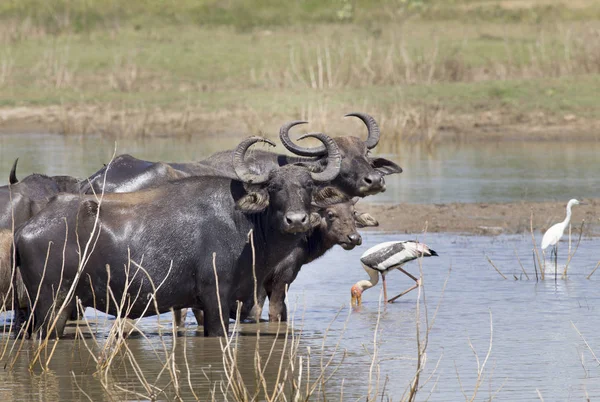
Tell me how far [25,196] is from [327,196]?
8.42 feet

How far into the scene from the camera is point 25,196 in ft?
33.9

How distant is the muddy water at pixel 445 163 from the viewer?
19.0 m

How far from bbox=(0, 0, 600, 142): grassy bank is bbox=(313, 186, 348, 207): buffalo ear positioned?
1393cm

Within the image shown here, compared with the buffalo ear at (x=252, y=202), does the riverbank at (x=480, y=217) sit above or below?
below

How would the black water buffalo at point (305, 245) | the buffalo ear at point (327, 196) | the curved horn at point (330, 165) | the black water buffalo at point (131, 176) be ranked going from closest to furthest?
the curved horn at point (330, 165)
the buffalo ear at point (327, 196)
the black water buffalo at point (305, 245)
the black water buffalo at point (131, 176)

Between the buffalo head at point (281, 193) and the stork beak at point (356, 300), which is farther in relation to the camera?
the stork beak at point (356, 300)

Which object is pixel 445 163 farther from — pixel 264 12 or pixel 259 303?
pixel 264 12

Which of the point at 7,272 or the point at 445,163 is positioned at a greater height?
the point at 7,272

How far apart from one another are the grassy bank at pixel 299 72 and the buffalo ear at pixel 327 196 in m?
13.9

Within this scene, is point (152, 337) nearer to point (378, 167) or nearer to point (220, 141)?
point (378, 167)

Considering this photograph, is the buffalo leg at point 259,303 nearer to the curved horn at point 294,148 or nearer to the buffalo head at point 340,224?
the buffalo head at point 340,224


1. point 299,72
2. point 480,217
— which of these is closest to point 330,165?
point 480,217

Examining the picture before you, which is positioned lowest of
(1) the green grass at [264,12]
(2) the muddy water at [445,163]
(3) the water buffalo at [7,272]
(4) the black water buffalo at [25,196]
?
(2) the muddy water at [445,163]

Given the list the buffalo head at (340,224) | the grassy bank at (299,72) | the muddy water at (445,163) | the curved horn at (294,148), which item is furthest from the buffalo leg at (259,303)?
the grassy bank at (299,72)
